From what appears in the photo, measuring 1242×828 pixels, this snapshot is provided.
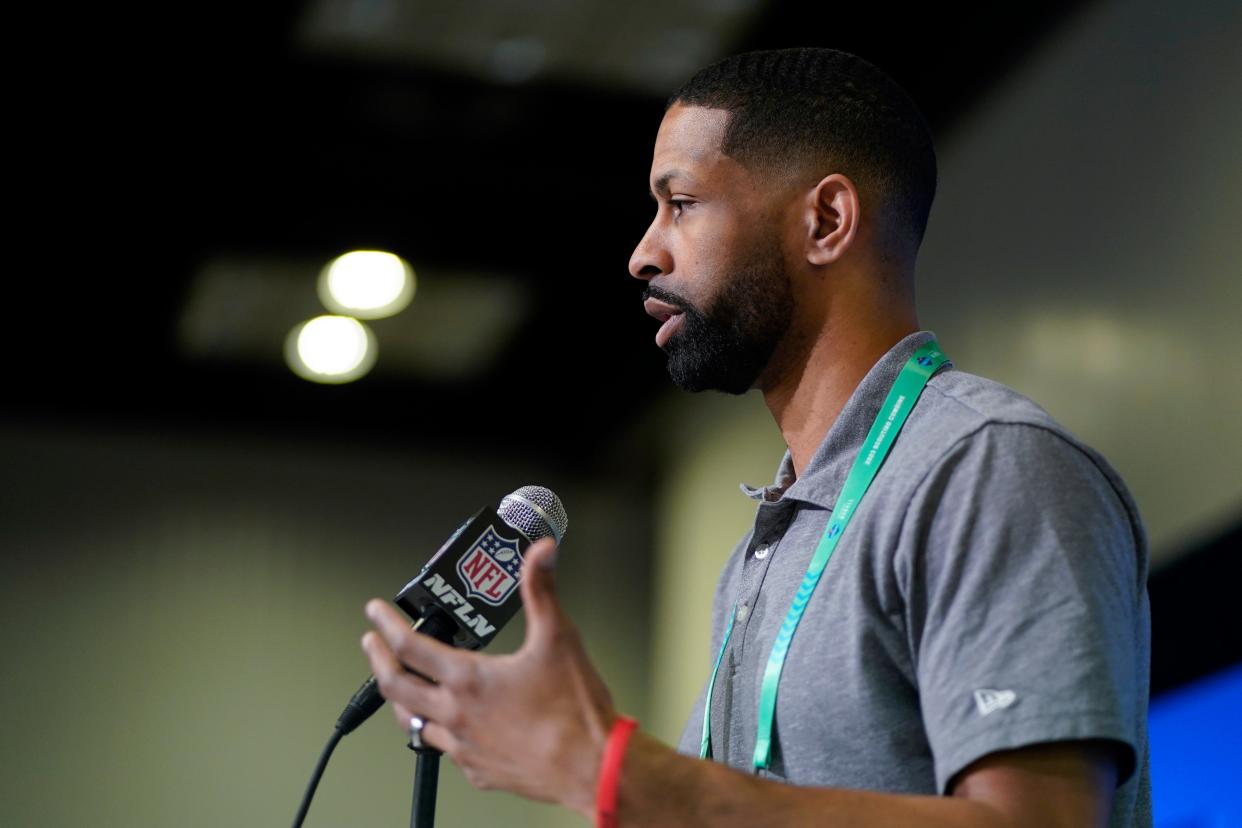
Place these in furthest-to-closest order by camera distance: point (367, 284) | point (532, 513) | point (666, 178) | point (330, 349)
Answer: point (330, 349) → point (367, 284) → point (666, 178) → point (532, 513)

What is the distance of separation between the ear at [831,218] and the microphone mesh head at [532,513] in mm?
459

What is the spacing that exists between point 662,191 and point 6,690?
4.42 meters

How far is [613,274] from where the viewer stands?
4.90 m

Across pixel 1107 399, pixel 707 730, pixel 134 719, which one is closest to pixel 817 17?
pixel 1107 399

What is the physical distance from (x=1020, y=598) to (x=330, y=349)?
15.0 ft

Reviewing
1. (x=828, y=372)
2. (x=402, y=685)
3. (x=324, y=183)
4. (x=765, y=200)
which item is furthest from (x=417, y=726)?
(x=324, y=183)

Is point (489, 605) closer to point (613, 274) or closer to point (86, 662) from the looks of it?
point (613, 274)

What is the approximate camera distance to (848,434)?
159 cm

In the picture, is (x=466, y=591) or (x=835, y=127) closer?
(x=466, y=591)

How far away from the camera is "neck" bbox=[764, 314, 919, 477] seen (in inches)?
66.6

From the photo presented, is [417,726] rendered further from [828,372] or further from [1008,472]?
[828,372]

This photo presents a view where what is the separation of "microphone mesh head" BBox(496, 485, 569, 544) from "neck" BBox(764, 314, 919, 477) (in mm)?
325

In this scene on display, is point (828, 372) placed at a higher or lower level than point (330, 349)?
lower

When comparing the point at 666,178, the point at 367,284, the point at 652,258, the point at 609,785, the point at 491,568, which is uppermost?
the point at 367,284
